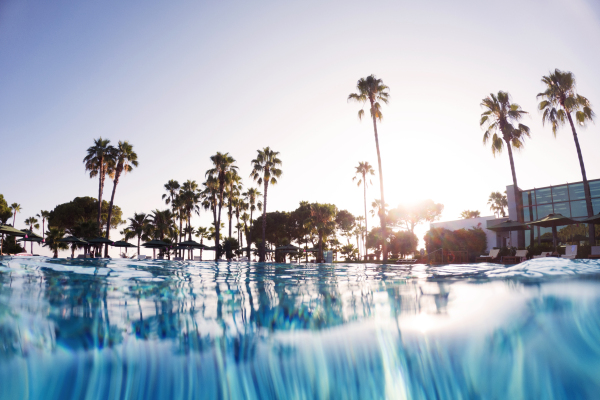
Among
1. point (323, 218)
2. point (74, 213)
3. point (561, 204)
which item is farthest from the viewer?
point (74, 213)

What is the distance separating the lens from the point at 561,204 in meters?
27.5

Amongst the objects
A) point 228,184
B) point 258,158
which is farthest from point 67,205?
point 258,158

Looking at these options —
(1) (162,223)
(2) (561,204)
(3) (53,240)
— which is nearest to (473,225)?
(2) (561,204)

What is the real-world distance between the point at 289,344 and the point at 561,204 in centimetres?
Result: 3285

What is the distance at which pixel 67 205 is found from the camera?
58844mm

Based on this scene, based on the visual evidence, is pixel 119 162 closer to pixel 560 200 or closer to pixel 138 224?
pixel 138 224

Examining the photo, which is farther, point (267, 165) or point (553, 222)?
point (267, 165)

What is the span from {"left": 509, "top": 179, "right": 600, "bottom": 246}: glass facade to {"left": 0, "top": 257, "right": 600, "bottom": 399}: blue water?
28.3m

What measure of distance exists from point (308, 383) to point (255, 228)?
57.1 m

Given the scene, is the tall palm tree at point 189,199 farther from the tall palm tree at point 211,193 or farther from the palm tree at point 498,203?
the palm tree at point 498,203

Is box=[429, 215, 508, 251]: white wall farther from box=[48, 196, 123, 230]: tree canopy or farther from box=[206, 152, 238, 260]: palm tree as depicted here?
box=[48, 196, 123, 230]: tree canopy

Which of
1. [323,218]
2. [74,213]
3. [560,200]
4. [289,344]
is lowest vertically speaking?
[289,344]

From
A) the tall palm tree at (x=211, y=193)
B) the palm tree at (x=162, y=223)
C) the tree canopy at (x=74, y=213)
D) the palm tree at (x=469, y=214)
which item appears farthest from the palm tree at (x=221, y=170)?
the palm tree at (x=469, y=214)

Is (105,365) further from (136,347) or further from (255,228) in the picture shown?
(255,228)
